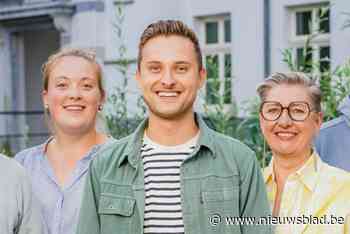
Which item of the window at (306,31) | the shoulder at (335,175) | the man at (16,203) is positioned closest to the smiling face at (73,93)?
the man at (16,203)

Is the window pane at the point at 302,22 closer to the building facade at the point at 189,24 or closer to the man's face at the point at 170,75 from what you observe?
the building facade at the point at 189,24

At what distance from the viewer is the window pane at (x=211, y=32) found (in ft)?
46.0

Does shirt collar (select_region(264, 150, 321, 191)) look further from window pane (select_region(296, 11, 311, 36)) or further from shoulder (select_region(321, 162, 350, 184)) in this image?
window pane (select_region(296, 11, 311, 36))

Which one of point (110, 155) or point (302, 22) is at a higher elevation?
point (302, 22)

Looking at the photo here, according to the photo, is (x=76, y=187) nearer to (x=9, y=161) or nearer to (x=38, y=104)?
(x=9, y=161)

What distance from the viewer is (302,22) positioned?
41.9 ft

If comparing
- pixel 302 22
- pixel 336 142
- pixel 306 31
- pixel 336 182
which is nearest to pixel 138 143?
pixel 336 182

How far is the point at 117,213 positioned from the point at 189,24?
11040 mm

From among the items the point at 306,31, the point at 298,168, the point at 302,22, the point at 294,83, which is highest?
the point at 302,22

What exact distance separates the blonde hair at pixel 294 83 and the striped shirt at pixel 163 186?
0.56 m

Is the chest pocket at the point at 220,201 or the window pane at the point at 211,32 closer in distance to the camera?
the chest pocket at the point at 220,201

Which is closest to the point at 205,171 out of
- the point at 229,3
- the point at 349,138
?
the point at 349,138

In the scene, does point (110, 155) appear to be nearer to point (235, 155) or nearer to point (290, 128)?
point (235, 155)

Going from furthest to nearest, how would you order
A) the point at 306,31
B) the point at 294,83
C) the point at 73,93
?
the point at 306,31 → the point at 73,93 → the point at 294,83
